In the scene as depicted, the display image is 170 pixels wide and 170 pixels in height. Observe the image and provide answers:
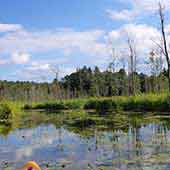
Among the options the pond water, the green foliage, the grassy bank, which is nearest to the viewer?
the pond water

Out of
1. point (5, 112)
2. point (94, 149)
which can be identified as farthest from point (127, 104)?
point (94, 149)

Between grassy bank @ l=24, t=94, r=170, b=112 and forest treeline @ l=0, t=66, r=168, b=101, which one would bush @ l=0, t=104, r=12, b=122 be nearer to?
grassy bank @ l=24, t=94, r=170, b=112

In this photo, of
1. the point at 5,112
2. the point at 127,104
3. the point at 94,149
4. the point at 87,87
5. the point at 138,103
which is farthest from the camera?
the point at 87,87

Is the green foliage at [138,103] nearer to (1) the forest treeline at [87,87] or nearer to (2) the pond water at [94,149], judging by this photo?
(2) the pond water at [94,149]

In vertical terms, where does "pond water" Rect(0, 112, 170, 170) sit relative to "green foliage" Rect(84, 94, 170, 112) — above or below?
below

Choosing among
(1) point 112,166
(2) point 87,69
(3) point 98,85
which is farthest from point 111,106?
(2) point 87,69

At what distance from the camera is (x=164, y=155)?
35.2ft

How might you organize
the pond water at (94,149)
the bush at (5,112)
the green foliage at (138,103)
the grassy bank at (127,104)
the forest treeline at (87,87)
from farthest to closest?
the forest treeline at (87,87)
the grassy bank at (127,104)
the green foliage at (138,103)
the bush at (5,112)
the pond water at (94,149)

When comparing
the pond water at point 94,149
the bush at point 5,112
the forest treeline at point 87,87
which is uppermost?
the forest treeline at point 87,87

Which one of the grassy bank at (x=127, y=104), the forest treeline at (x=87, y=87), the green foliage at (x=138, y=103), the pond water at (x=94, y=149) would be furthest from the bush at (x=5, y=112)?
the forest treeline at (x=87, y=87)

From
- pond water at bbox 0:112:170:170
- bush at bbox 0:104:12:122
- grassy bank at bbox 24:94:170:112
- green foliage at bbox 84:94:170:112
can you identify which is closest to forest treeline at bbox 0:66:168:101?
grassy bank at bbox 24:94:170:112

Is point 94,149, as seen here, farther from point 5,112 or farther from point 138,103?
point 138,103

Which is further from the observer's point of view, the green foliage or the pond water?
the green foliage

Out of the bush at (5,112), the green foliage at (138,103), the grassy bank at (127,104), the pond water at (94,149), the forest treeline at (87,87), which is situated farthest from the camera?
the forest treeline at (87,87)
